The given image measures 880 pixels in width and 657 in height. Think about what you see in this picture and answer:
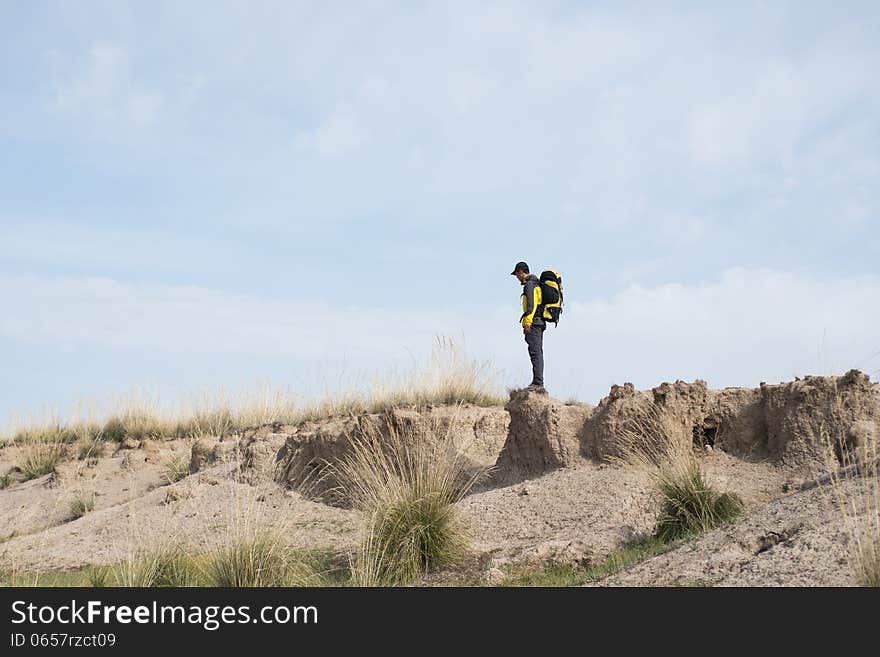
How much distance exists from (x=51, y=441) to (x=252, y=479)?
11014 mm

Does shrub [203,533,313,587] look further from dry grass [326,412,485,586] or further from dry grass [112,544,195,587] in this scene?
dry grass [326,412,485,586]

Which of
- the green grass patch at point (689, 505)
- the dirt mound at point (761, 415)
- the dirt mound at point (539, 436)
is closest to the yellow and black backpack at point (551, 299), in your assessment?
the dirt mound at point (539, 436)

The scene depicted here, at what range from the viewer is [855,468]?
27.4 feet

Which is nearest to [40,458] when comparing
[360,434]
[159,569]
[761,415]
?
[360,434]

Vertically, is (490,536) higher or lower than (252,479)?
lower

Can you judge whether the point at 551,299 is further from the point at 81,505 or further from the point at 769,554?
the point at 81,505

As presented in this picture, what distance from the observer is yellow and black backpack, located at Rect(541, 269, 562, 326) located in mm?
13336

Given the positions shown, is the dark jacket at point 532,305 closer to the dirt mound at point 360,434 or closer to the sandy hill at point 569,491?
the sandy hill at point 569,491

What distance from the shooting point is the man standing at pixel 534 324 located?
13258mm

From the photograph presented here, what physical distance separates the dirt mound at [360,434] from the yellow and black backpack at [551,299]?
2203mm
